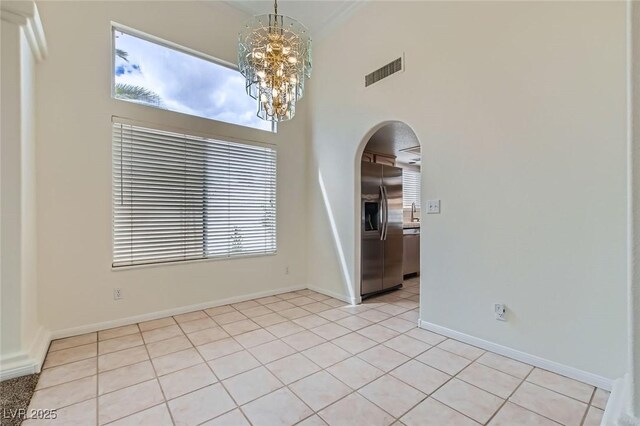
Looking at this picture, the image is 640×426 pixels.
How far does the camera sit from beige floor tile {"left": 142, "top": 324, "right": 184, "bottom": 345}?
2.69 metres

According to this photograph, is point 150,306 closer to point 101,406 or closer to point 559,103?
point 101,406

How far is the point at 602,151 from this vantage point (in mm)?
1913

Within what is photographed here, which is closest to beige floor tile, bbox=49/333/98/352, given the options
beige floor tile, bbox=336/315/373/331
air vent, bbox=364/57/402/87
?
beige floor tile, bbox=336/315/373/331

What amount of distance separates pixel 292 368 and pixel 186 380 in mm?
752

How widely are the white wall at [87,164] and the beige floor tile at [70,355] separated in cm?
38

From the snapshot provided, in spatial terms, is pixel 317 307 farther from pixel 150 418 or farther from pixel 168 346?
pixel 150 418

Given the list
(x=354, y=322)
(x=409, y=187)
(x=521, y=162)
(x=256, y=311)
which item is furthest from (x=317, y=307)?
(x=409, y=187)

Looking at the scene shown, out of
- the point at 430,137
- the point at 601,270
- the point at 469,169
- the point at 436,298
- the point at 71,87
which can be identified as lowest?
the point at 436,298

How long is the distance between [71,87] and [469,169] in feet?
12.6

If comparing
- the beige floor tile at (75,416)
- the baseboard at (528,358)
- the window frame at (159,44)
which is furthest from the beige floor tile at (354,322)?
the window frame at (159,44)

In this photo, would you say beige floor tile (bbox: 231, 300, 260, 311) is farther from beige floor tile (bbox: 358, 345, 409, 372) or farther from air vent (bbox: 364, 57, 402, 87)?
air vent (bbox: 364, 57, 402, 87)

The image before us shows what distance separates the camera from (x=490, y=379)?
2.02 metres

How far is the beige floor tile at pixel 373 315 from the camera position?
319 cm

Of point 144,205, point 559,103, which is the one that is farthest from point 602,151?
point 144,205
